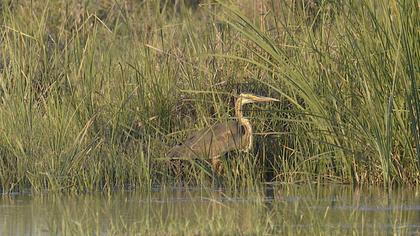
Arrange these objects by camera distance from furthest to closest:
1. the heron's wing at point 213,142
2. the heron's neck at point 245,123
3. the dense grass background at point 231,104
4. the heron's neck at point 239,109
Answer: the heron's neck at point 239,109 < the heron's neck at point 245,123 < the heron's wing at point 213,142 < the dense grass background at point 231,104

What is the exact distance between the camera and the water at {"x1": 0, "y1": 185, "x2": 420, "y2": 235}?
219 inches

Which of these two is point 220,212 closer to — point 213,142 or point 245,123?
point 213,142

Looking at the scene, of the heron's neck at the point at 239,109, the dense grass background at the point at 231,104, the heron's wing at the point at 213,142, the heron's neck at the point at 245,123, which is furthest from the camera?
the heron's neck at the point at 239,109

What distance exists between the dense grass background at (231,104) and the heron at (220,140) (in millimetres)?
111

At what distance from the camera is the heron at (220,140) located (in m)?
7.74

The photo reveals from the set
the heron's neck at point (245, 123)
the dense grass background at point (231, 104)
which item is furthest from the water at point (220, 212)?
the heron's neck at point (245, 123)

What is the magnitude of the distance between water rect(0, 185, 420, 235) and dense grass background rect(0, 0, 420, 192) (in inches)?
7.8

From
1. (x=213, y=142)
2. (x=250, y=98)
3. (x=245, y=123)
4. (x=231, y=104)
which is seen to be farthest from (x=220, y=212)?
(x=231, y=104)

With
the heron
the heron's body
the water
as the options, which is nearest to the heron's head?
the heron

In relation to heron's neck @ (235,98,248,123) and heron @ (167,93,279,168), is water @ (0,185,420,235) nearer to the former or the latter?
heron @ (167,93,279,168)

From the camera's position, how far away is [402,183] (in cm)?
696

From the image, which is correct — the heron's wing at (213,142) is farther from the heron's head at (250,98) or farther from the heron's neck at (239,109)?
the heron's head at (250,98)

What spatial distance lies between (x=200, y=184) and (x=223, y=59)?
1451 millimetres

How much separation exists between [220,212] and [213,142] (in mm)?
1919
